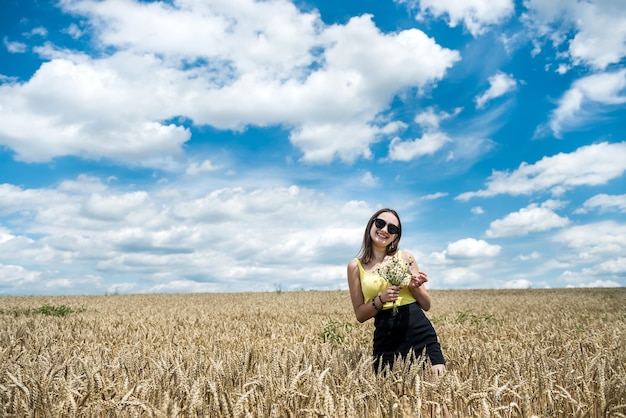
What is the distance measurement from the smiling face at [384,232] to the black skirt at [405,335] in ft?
2.40

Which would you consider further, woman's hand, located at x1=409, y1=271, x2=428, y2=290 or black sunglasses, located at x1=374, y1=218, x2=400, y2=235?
black sunglasses, located at x1=374, y1=218, x2=400, y2=235

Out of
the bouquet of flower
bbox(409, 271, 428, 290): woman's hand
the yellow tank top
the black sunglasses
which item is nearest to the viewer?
the bouquet of flower

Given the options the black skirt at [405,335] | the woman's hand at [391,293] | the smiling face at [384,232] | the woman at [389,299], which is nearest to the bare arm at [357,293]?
the woman at [389,299]

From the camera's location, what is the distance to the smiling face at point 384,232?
518 centimetres

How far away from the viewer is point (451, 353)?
589cm

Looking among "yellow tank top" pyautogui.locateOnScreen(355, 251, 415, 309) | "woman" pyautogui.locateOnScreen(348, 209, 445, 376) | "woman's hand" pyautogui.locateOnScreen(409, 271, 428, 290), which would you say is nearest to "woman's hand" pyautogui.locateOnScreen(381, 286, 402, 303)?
"woman" pyautogui.locateOnScreen(348, 209, 445, 376)

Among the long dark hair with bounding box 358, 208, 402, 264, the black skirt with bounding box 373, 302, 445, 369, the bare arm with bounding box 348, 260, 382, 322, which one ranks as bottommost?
the black skirt with bounding box 373, 302, 445, 369

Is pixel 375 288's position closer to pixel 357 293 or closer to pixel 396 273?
pixel 357 293

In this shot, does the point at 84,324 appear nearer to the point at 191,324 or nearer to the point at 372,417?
the point at 191,324

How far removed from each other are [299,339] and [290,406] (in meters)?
4.87

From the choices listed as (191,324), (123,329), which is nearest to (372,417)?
(123,329)

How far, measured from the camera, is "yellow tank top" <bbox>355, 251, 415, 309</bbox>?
16.2 feet

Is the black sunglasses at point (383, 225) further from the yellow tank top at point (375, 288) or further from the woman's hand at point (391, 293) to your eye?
the woman's hand at point (391, 293)

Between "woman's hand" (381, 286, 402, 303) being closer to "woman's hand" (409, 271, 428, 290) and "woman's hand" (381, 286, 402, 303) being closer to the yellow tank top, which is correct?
"woman's hand" (409, 271, 428, 290)
